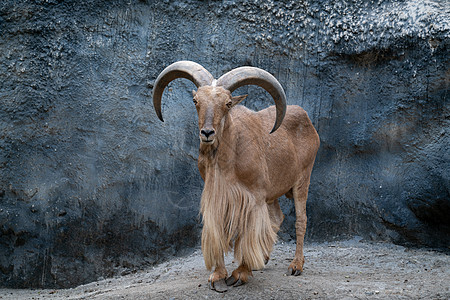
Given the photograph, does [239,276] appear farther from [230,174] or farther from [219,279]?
[230,174]

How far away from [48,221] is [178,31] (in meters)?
4.05

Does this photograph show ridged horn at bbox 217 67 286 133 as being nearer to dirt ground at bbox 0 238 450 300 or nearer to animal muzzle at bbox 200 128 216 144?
animal muzzle at bbox 200 128 216 144

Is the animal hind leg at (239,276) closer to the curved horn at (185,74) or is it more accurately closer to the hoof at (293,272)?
the hoof at (293,272)

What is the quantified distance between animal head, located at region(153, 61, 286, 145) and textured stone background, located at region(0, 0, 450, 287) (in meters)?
2.64

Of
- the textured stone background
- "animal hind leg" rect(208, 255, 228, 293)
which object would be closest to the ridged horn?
"animal hind leg" rect(208, 255, 228, 293)

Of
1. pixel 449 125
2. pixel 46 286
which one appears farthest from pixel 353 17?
pixel 46 286

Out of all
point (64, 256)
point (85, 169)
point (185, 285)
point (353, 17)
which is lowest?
point (64, 256)

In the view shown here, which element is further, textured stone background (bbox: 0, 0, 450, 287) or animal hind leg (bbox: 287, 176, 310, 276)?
textured stone background (bbox: 0, 0, 450, 287)

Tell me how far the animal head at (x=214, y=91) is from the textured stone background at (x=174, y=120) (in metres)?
2.64

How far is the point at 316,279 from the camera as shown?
595 cm

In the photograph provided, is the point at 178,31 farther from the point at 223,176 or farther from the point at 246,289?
the point at 246,289

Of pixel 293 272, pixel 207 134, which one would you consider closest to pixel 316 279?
pixel 293 272

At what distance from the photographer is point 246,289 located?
5.30 meters

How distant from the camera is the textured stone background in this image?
7914 millimetres
